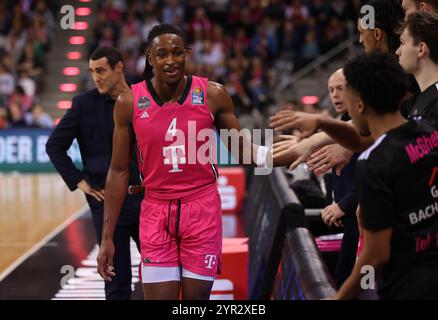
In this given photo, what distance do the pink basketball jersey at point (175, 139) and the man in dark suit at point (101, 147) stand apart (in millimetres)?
1210

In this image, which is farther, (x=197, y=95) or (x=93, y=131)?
(x=93, y=131)

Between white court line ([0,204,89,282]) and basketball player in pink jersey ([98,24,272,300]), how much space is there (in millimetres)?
4090

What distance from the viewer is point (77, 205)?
13328 mm

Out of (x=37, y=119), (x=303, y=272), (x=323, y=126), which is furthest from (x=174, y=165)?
(x=37, y=119)

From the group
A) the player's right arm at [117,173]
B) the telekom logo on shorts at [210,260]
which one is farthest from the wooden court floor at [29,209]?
the telekom logo on shorts at [210,260]

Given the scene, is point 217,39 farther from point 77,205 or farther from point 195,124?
point 195,124

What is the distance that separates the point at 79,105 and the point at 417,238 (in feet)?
10.9

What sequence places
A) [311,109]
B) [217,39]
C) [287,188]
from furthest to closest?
[217,39], [311,109], [287,188]

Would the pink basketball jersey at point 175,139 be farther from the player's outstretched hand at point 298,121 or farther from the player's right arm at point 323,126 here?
the player's outstretched hand at point 298,121

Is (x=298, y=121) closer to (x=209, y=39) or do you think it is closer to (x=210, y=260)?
(x=210, y=260)

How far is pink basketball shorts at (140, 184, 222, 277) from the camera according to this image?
4.57 meters

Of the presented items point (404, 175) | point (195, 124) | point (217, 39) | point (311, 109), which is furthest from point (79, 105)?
point (217, 39)

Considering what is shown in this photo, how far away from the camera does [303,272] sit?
4262mm

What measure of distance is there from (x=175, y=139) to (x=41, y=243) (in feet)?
19.9
